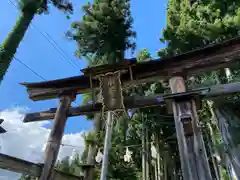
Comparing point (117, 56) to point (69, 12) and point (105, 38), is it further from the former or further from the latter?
point (69, 12)

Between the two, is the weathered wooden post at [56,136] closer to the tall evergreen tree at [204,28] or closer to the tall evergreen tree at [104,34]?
the tall evergreen tree at [204,28]

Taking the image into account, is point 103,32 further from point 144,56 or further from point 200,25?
point 200,25

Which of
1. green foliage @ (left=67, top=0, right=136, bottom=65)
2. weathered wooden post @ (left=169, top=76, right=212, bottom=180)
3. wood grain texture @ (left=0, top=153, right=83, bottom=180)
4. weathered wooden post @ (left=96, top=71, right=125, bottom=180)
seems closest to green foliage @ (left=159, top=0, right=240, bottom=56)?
green foliage @ (left=67, top=0, right=136, bottom=65)

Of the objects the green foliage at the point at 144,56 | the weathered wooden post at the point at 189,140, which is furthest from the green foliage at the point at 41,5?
the weathered wooden post at the point at 189,140

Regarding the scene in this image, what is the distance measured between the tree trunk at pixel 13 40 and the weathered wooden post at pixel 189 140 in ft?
21.4

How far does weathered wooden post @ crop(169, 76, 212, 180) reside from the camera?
252cm

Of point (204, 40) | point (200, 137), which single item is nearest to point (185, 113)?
point (200, 137)

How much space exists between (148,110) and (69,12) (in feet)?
19.8

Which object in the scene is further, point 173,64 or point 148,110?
point 148,110

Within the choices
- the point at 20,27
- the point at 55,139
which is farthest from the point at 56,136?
the point at 20,27

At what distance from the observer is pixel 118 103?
3.80 m

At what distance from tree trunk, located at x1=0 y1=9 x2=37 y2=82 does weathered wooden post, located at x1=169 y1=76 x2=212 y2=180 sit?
6.53m

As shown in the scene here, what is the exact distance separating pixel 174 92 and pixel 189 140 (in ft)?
2.89

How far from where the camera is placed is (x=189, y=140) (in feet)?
9.11
